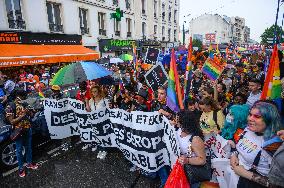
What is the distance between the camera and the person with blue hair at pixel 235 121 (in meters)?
3.82

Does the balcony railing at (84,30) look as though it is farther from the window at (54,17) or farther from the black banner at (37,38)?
the window at (54,17)

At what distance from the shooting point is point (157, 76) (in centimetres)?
494

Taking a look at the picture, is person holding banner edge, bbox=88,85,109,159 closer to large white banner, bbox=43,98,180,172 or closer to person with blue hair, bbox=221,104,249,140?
large white banner, bbox=43,98,180,172

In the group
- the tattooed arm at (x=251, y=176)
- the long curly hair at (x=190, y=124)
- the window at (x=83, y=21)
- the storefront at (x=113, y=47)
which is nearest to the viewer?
the tattooed arm at (x=251, y=176)

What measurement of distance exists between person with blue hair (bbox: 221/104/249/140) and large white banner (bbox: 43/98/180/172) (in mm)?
945

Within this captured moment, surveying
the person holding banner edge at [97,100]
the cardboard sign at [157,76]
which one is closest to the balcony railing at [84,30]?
the person holding banner edge at [97,100]

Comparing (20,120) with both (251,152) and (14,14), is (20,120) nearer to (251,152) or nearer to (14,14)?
(251,152)

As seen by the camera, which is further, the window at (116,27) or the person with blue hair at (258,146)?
the window at (116,27)

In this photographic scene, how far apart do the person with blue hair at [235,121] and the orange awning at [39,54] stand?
43.8ft

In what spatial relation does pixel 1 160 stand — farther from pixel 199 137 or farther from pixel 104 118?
pixel 199 137

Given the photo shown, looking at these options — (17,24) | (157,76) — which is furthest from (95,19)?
(157,76)

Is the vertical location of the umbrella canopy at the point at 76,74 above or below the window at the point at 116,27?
below

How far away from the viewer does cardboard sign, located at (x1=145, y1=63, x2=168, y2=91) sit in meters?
4.92

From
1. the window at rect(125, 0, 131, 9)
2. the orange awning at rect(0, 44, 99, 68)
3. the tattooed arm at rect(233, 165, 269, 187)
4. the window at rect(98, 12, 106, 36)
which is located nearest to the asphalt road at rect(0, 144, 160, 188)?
the tattooed arm at rect(233, 165, 269, 187)
